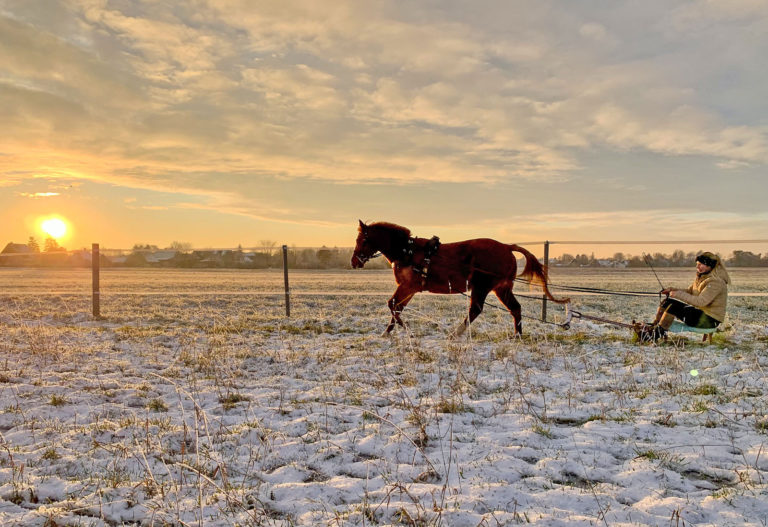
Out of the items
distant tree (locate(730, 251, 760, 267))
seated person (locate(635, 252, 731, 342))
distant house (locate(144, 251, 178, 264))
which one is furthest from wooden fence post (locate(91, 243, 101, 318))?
distant house (locate(144, 251, 178, 264))

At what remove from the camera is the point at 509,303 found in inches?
335

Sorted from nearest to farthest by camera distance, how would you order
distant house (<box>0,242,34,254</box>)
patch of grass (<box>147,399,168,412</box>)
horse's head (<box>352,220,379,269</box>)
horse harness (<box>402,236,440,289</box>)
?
patch of grass (<box>147,399,168,412</box>) < horse harness (<box>402,236,440,289</box>) < horse's head (<box>352,220,379,269</box>) < distant house (<box>0,242,34,254</box>)

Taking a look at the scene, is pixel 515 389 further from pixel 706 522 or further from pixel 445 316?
pixel 445 316

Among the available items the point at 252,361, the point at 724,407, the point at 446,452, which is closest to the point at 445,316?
the point at 252,361

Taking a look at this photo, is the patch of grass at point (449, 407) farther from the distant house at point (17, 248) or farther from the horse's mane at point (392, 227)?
the distant house at point (17, 248)

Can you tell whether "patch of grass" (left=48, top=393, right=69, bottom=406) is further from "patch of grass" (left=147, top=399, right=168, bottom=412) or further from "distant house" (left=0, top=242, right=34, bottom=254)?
"distant house" (left=0, top=242, right=34, bottom=254)

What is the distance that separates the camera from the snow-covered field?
2.73 meters

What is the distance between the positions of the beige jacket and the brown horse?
199cm

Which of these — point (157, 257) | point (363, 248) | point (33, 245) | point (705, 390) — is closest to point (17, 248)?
point (33, 245)

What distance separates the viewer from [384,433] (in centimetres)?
386

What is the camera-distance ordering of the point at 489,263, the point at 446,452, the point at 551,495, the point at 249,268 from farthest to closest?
1. the point at 249,268
2. the point at 489,263
3. the point at 446,452
4. the point at 551,495

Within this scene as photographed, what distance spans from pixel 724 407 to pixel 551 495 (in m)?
2.62

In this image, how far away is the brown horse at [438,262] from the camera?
8148 mm

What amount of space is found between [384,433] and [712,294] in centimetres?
549
